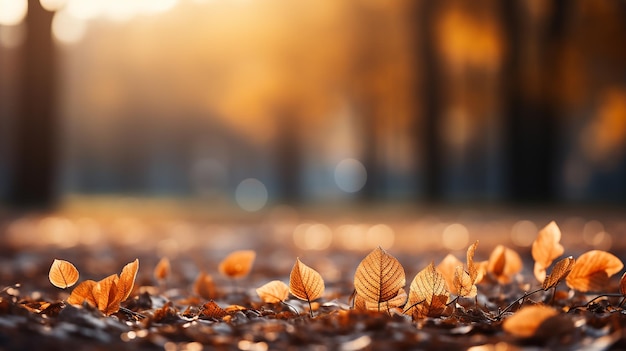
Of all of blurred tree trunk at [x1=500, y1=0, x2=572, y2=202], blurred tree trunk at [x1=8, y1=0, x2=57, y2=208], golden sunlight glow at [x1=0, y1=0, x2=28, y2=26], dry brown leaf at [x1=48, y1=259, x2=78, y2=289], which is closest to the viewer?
dry brown leaf at [x1=48, y1=259, x2=78, y2=289]

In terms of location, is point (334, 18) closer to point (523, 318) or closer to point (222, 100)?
point (222, 100)

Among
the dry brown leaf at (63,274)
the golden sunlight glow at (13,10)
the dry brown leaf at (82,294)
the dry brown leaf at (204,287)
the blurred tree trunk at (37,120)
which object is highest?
the golden sunlight glow at (13,10)

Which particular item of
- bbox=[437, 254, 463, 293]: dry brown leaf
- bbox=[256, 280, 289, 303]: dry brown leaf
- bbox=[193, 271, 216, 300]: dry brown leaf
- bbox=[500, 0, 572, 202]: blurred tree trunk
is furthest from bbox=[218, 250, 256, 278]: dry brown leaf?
bbox=[500, 0, 572, 202]: blurred tree trunk

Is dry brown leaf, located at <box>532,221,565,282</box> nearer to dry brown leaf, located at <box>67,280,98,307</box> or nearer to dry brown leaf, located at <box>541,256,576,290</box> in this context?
dry brown leaf, located at <box>541,256,576,290</box>

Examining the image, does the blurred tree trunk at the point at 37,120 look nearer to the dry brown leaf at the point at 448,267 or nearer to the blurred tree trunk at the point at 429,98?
the blurred tree trunk at the point at 429,98

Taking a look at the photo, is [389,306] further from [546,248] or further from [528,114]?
[528,114]

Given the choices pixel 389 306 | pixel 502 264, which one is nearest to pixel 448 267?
pixel 502 264

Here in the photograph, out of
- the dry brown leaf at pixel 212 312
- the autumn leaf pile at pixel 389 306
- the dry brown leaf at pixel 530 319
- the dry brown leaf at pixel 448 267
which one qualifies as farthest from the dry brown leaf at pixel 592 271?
the dry brown leaf at pixel 212 312
